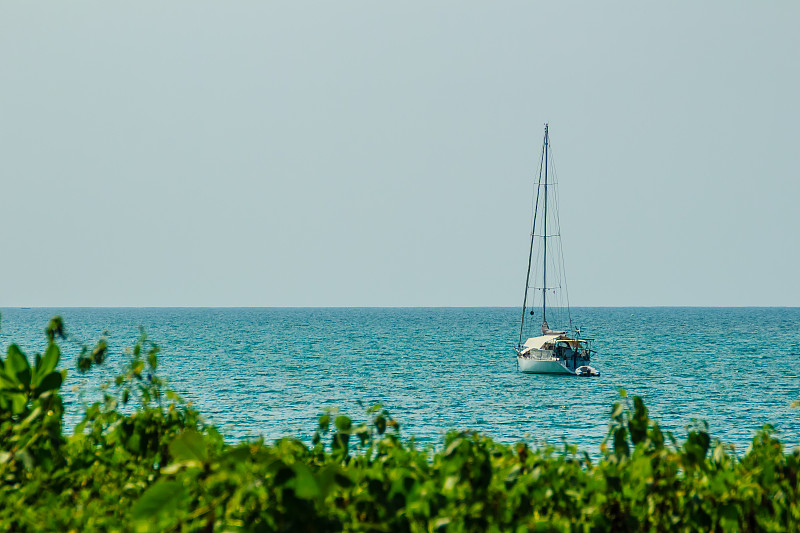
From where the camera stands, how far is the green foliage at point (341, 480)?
2.04 meters

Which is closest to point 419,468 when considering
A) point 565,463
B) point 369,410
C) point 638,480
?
point 369,410

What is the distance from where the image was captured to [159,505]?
1.96 meters

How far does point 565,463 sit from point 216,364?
167 feet

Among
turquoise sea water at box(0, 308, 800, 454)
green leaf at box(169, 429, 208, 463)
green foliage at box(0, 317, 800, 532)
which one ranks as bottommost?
turquoise sea water at box(0, 308, 800, 454)

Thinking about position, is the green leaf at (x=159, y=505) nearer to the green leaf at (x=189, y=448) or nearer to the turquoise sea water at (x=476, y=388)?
the green leaf at (x=189, y=448)

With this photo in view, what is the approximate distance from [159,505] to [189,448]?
16cm

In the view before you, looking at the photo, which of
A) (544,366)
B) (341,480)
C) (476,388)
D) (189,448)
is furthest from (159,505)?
(544,366)

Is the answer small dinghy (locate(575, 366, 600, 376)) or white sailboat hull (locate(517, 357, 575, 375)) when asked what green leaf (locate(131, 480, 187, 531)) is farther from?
small dinghy (locate(575, 366, 600, 376))

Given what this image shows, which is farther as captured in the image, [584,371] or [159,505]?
[584,371]

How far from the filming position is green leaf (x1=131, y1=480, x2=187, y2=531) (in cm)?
194

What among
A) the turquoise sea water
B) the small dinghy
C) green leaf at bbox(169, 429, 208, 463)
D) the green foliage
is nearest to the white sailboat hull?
the small dinghy

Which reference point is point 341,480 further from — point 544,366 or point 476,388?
point 544,366

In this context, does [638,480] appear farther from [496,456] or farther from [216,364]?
[216,364]

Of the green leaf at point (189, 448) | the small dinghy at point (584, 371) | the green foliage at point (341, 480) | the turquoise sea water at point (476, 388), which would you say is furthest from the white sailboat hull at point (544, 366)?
the green leaf at point (189, 448)
